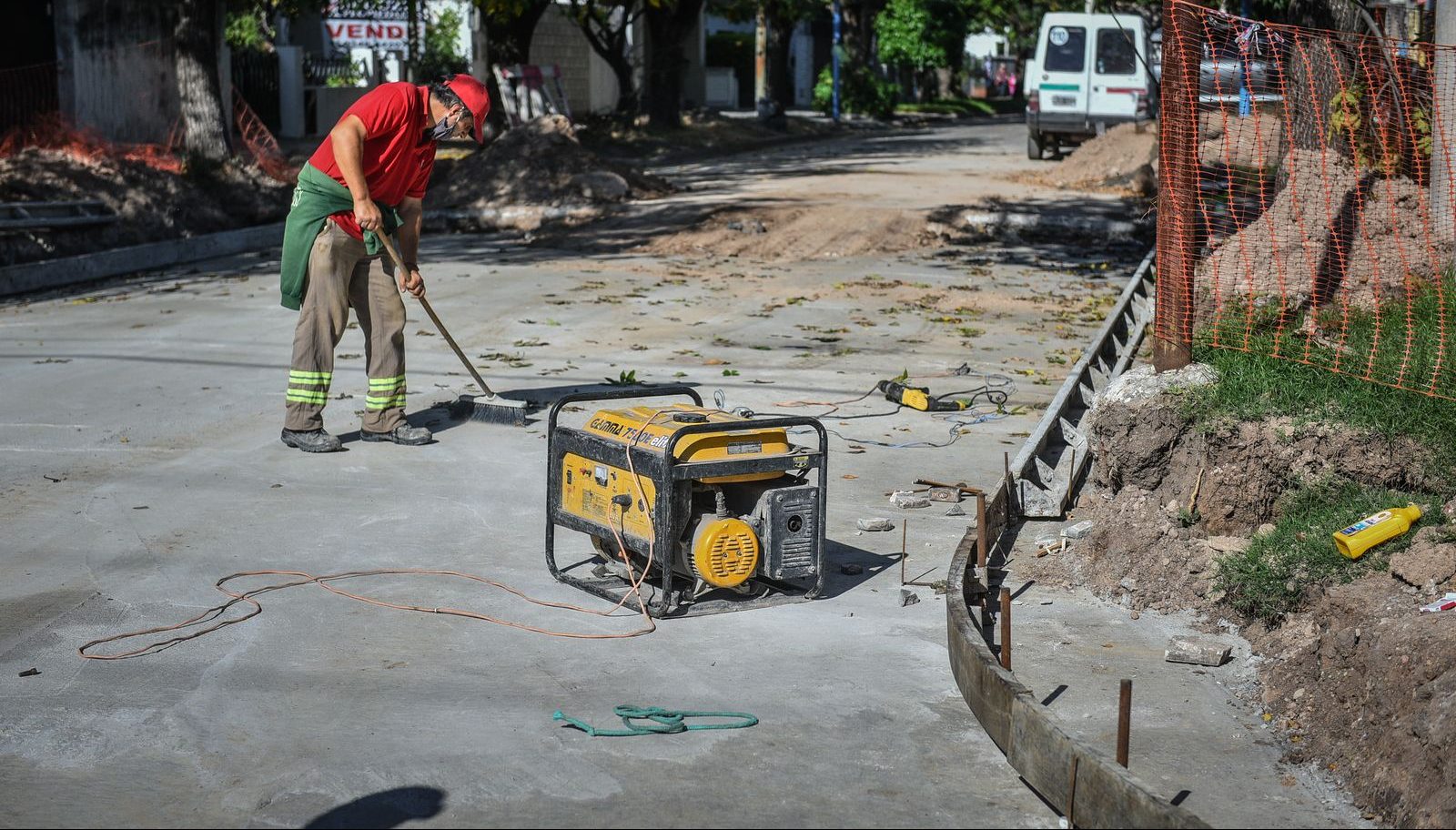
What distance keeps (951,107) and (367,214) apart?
4783 centimetres

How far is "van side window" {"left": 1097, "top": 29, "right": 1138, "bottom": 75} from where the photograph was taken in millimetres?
27656

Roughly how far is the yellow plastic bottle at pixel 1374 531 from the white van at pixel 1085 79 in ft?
76.2

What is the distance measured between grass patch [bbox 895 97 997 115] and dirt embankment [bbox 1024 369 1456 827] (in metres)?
45.8

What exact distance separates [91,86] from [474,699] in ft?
61.7

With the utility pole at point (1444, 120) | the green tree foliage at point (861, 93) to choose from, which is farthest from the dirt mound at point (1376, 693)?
the green tree foliage at point (861, 93)

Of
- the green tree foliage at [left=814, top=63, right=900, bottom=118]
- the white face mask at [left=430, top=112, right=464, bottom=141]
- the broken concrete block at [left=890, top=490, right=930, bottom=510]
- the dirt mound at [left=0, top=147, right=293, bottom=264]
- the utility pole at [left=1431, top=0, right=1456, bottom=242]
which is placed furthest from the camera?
the green tree foliage at [left=814, top=63, right=900, bottom=118]

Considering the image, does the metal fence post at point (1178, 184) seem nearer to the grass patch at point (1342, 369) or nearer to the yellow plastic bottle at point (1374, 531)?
the grass patch at point (1342, 369)

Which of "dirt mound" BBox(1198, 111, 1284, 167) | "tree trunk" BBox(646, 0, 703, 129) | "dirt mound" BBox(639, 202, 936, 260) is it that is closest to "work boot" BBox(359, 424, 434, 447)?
"dirt mound" BBox(639, 202, 936, 260)

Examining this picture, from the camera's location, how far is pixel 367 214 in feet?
25.9

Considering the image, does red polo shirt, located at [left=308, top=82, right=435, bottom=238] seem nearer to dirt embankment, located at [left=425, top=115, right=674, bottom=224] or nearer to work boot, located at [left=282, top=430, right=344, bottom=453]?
work boot, located at [left=282, top=430, right=344, bottom=453]

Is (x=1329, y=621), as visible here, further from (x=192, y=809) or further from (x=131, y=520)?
(x=131, y=520)

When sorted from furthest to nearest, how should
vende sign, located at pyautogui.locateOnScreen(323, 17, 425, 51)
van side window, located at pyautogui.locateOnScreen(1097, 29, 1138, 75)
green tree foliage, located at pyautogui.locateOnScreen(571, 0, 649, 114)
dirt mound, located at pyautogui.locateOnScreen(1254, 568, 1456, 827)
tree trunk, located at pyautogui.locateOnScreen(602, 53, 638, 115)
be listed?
tree trunk, located at pyautogui.locateOnScreen(602, 53, 638, 115) < green tree foliage, located at pyautogui.locateOnScreen(571, 0, 649, 114) < van side window, located at pyautogui.locateOnScreen(1097, 29, 1138, 75) < vende sign, located at pyautogui.locateOnScreen(323, 17, 425, 51) < dirt mound, located at pyautogui.locateOnScreen(1254, 568, 1456, 827)

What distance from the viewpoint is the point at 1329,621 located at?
205 inches

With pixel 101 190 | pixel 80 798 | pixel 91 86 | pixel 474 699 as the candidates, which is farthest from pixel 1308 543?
pixel 91 86
